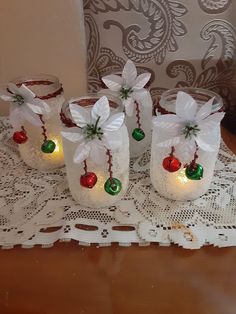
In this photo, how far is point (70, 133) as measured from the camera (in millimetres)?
556

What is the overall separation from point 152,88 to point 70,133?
39cm

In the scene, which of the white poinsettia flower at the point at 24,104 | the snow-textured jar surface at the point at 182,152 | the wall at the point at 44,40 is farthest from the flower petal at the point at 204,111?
the wall at the point at 44,40

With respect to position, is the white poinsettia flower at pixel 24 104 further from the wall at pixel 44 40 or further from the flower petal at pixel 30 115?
the wall at pixel 44 40

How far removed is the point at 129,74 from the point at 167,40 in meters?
0.22

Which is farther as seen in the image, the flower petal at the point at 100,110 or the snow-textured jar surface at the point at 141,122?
the snow-textured jar surface at the point at 141,122

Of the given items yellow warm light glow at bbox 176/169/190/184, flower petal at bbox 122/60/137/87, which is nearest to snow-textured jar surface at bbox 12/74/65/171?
flower petal at bbox 122/60/137/87

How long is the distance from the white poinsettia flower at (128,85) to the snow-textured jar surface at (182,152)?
55 millimetres

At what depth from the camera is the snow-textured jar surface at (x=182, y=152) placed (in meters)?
0.57

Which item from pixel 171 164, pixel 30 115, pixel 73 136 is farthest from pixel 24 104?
pixel 171 164

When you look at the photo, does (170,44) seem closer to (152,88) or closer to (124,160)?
(152,88)

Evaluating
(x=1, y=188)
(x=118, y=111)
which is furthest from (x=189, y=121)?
(x=1, y=188)

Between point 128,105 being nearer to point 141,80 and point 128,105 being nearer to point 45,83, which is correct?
point 141,80

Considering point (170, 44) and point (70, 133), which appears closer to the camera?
point (70, 133)

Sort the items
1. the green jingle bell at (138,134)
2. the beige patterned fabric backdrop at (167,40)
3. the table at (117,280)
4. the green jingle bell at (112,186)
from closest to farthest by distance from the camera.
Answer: the table at (117,280), the green jingle bell at (112,186), the green jingle bell at (138,134), the beige patterned fabric backdrop at (167,40)
